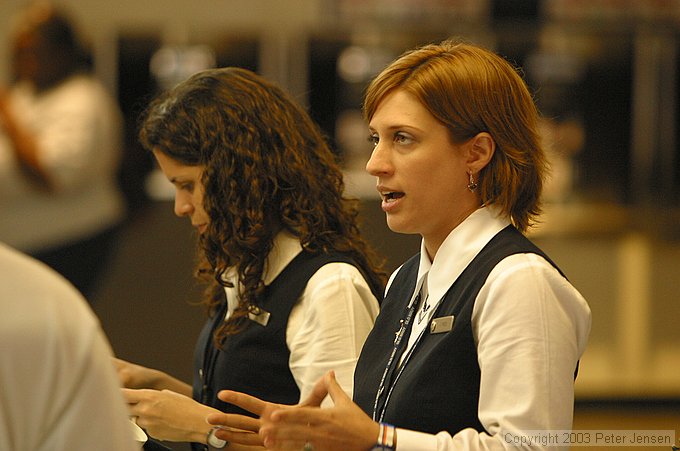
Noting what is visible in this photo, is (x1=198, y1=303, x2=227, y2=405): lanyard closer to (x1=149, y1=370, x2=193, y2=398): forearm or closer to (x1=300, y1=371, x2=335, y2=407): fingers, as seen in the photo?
(x1=149, y1=370, x2=193, y2=398): forearm

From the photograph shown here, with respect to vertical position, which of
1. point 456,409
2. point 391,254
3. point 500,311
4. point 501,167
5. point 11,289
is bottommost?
point 391,254

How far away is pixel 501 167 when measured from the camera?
1.74 metres

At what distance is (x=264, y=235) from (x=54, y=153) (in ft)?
8.31

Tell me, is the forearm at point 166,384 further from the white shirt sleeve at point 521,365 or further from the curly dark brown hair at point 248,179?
the white shirt sleeve at point 521,365

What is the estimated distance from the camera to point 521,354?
1.53m

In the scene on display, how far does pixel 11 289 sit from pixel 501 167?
3.26ft

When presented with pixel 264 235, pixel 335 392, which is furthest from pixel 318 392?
pixel 264 235

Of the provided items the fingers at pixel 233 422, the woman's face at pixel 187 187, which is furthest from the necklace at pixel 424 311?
the woman's face at pixel 187 187

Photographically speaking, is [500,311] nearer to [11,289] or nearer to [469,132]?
[469,132]

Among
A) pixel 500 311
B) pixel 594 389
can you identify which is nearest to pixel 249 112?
pixel 500 311

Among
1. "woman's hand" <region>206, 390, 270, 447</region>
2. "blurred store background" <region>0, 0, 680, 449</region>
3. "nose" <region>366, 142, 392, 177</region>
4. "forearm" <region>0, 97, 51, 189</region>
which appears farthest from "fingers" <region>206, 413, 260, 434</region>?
"blurred store background" <region>0, 0, 680, 449</region>

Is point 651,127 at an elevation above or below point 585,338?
below

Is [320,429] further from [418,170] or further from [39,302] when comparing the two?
[39,302]

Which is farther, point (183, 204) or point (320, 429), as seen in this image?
point (183, 204)
